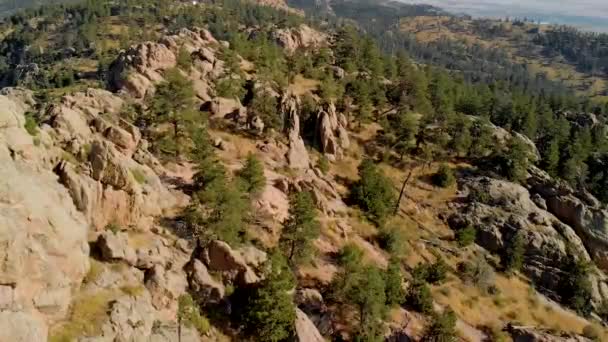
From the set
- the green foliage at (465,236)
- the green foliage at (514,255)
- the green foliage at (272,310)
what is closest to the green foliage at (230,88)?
the green foliage at (465,236)

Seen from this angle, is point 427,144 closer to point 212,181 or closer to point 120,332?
point 212,181

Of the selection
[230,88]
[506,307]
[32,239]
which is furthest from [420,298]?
[230,88]

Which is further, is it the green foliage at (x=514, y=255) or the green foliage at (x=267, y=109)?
the green foliage at (x=267, y=109)

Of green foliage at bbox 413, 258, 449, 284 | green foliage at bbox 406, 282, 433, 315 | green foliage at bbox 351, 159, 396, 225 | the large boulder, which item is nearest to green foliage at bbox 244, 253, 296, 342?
the large boulder

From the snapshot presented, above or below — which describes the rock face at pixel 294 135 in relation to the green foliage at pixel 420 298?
above

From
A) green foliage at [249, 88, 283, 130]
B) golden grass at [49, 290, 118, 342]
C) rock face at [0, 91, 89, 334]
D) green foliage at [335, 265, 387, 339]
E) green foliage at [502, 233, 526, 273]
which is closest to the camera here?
rock face at [0, 91, 89, 334]

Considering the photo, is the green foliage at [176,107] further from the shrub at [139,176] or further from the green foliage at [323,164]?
the green foliage at [323,164]

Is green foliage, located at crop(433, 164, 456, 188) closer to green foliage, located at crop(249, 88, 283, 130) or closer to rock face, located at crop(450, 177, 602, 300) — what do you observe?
rock face, located at crop(450, 177, 602, 300)
